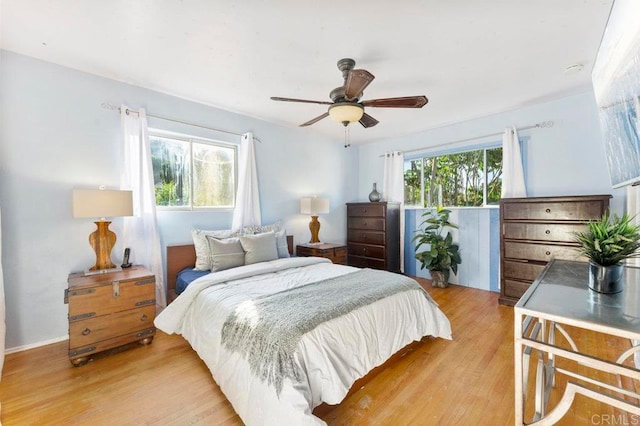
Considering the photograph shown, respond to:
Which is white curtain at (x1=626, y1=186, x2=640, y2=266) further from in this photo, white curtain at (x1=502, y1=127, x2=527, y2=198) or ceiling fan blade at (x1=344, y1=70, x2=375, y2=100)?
ceiling fan blade at (x1=344, y1=70, x2=375, y2=100)

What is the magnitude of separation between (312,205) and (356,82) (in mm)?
2414

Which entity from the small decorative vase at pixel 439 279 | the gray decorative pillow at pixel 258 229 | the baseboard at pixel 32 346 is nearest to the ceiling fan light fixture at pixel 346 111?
the gray decorative pillow at pixel 258 229

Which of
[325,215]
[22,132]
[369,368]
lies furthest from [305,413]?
[325,215]

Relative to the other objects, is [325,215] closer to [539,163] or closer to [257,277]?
[257,277]

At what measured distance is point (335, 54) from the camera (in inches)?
90.4

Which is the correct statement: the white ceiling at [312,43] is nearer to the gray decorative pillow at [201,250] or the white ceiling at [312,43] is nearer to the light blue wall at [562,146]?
the light blue wall at [562,146]

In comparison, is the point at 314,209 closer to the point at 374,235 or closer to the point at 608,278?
the point at 374,235

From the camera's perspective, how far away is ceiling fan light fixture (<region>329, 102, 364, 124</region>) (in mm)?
2213

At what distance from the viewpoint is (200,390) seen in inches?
71.9

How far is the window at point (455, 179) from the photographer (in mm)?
3955

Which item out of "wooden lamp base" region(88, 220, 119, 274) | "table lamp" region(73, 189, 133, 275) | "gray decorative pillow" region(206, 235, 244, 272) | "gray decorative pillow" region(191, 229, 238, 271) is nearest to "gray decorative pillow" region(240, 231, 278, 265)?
"gray decorative pillow" region(206, 235, 244, 272)

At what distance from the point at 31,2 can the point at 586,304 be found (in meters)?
3.49

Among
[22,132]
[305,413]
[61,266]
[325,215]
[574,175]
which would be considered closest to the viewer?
[305,413]

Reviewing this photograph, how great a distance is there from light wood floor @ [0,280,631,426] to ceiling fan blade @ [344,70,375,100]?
2.11m
